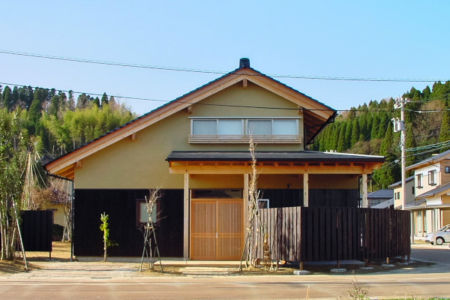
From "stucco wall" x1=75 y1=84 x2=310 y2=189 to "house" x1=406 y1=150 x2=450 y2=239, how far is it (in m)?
28.1

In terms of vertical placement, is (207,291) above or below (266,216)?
below

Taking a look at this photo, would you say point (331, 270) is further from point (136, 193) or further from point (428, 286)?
point (136, 193)

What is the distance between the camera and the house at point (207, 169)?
21.1 meters

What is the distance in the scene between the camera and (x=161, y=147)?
22703 millimetres

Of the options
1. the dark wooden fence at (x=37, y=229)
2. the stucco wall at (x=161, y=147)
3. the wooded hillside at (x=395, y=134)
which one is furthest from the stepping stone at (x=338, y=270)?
the wooded hillside at (x=395, y=134)

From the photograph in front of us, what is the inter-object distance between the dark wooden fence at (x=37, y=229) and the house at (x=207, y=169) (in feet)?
4.57

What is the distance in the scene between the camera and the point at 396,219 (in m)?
21.0

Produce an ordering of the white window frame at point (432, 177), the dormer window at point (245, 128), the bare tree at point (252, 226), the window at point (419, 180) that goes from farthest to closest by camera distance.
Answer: the window at point (419, 180)
the white window frame at point (432, 177)
the dormer window at point (245, 128)
the bare tree at point (252, 226)

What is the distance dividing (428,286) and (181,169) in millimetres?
9761

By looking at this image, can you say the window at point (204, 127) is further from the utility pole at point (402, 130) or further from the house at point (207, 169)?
the utility pole at point (402, 130)

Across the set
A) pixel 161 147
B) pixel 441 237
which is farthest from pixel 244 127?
pixel 441 237

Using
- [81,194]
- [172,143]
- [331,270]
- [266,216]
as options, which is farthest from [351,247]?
[81,194]

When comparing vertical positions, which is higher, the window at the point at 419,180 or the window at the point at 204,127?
the window at the point at 204,127

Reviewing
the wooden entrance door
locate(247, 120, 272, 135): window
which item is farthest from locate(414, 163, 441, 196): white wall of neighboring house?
the wooden entrance door
